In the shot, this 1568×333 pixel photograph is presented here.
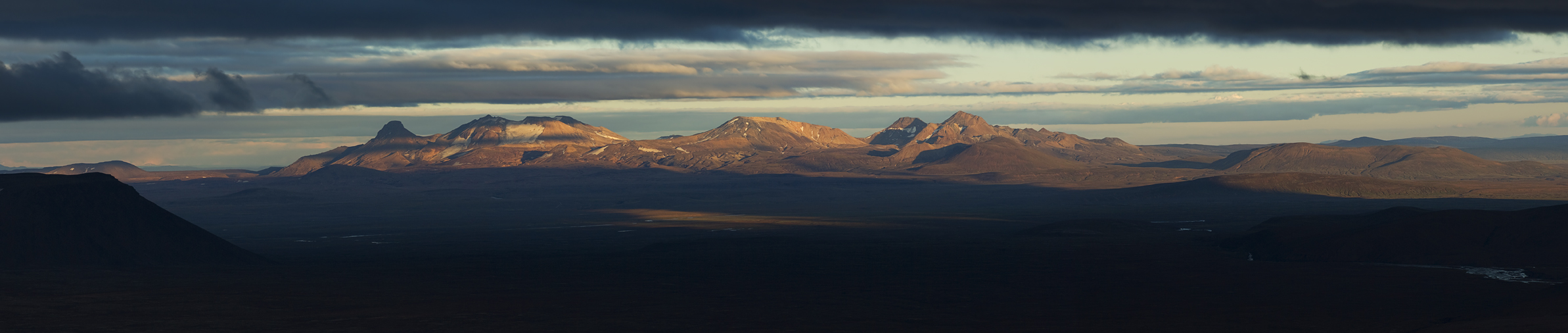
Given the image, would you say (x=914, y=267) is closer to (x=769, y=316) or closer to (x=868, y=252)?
(x=868, y=252)

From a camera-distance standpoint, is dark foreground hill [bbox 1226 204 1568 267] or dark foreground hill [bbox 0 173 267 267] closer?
dark foreground hill [bbox 1226 204 1568 267]

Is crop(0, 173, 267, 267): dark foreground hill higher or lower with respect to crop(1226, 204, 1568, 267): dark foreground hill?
higher

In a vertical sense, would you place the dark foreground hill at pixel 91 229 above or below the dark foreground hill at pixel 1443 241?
above

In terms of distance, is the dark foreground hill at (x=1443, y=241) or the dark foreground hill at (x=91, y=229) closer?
the dark foreground hill at (x=1443, y=241)

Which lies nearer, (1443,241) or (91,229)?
(1443,241)

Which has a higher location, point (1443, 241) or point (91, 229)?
point (91, 229)
